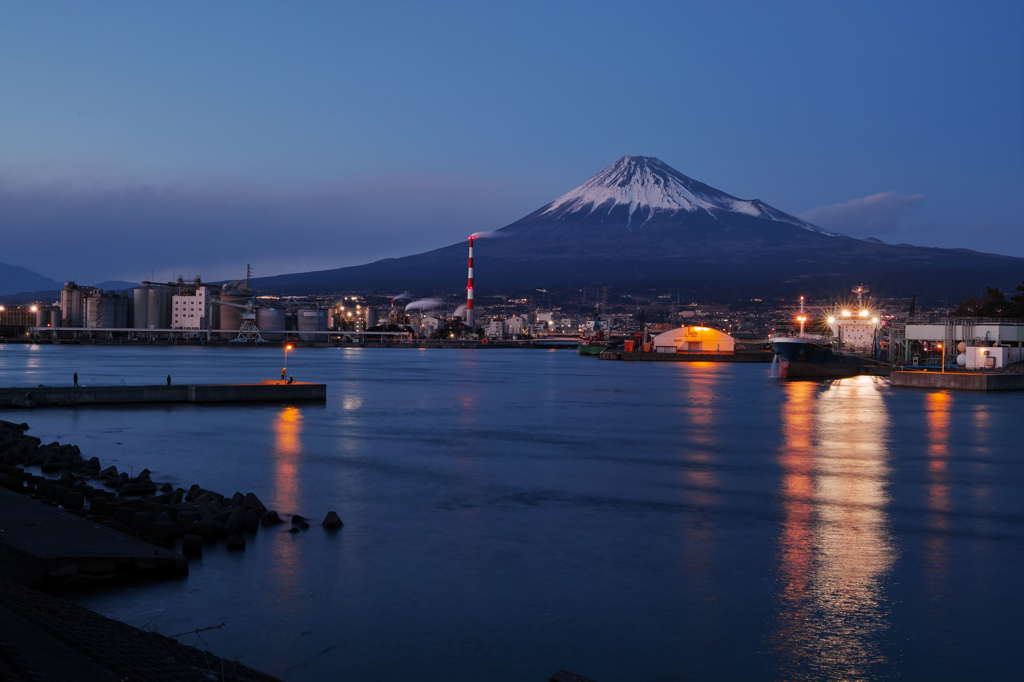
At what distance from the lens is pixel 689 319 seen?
126 m

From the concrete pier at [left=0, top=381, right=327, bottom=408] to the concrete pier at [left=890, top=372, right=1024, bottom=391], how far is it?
2292 centimetres

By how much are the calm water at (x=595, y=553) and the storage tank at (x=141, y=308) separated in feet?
290

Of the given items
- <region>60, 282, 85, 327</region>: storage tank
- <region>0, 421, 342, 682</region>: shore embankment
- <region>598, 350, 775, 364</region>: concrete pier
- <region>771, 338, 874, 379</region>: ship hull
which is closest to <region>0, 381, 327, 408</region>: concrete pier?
<region>0, 421, 342, 682</region>: shore embankment

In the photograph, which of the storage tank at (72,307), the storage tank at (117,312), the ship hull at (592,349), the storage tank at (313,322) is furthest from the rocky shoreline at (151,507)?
the storage tank at (72,307)

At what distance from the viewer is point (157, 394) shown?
68.2 ft

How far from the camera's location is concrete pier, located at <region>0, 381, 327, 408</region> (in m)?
19.3

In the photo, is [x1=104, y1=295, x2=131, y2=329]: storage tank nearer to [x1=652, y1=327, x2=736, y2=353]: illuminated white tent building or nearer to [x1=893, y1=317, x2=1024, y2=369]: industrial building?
[x1=652, y1=327, x2=736, y2=353]: illuminated white tent building

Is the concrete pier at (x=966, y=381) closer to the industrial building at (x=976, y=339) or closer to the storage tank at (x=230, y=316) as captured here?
the industrial building at (x=976, y=339)

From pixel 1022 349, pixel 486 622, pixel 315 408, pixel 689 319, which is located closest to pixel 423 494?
pixel 486 622

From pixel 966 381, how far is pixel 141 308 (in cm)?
9101

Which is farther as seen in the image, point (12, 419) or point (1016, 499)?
point (12, 419)

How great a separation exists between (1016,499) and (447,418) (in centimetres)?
1279

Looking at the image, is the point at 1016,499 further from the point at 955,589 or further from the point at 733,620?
the point at 733,620

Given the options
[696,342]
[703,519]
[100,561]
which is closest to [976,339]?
[696,342]
